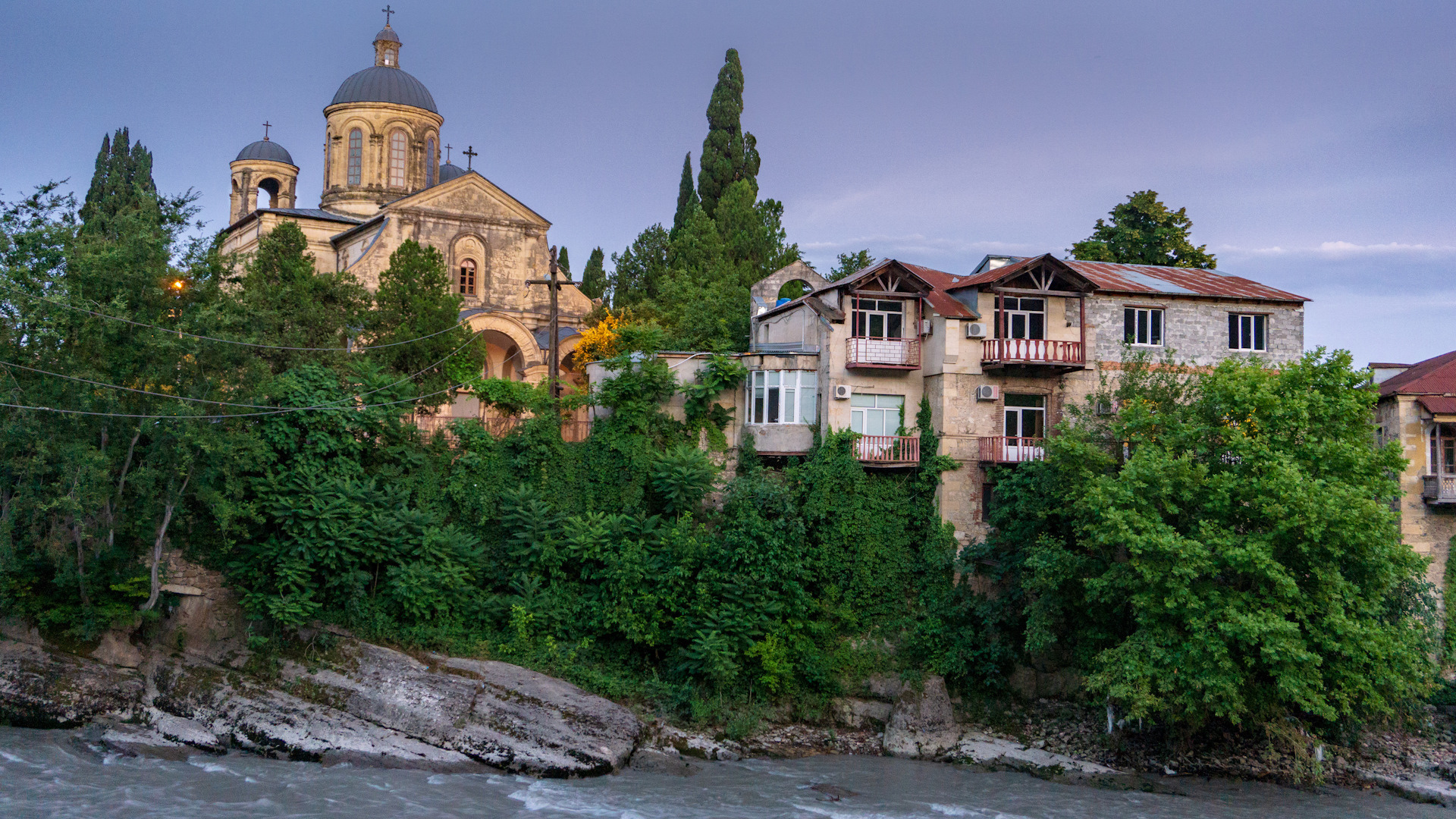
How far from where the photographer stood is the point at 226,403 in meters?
27.1

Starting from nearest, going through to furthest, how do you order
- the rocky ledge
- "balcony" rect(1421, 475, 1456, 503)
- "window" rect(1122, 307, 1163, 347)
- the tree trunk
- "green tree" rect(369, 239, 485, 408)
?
the rocky ledge, the tree trunk, "balcony" rect(1421, 475, 1456, 503), "window" rect(1122, 307, 1163, 347), "green tree" rect(369, 239, 485, 408)

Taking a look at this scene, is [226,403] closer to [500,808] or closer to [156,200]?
[156,200]

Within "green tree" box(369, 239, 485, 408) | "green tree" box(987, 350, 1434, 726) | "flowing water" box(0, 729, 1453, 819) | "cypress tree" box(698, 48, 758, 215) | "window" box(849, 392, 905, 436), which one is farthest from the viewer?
"cypress tree" box(698, 48, 758, 215)

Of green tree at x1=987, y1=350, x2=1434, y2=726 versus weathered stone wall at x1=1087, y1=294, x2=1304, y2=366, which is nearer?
green tree at x1=987, y1=350, x2=1434, y2=726

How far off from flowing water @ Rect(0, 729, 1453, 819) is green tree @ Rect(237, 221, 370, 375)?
418 inches

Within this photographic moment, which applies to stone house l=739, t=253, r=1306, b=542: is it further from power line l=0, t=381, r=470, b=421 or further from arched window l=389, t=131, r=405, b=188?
arched window l=389, t=131, r=405, b=188

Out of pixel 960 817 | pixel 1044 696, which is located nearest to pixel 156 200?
pixel 960 817

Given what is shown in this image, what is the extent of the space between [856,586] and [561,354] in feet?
64.9

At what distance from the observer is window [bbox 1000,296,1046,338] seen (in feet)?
104

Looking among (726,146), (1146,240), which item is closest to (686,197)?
(726,146)

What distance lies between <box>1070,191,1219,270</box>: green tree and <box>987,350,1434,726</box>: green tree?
15549mm

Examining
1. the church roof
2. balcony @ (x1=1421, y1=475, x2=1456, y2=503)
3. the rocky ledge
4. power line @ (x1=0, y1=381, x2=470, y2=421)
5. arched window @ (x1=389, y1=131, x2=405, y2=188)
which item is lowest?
the rocky ledge

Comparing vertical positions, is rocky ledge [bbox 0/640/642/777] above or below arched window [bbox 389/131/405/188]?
below

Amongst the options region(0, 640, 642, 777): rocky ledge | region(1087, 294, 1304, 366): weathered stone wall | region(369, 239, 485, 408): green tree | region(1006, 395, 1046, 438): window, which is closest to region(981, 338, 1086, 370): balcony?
region(1006, 395, 1046, 438): window
